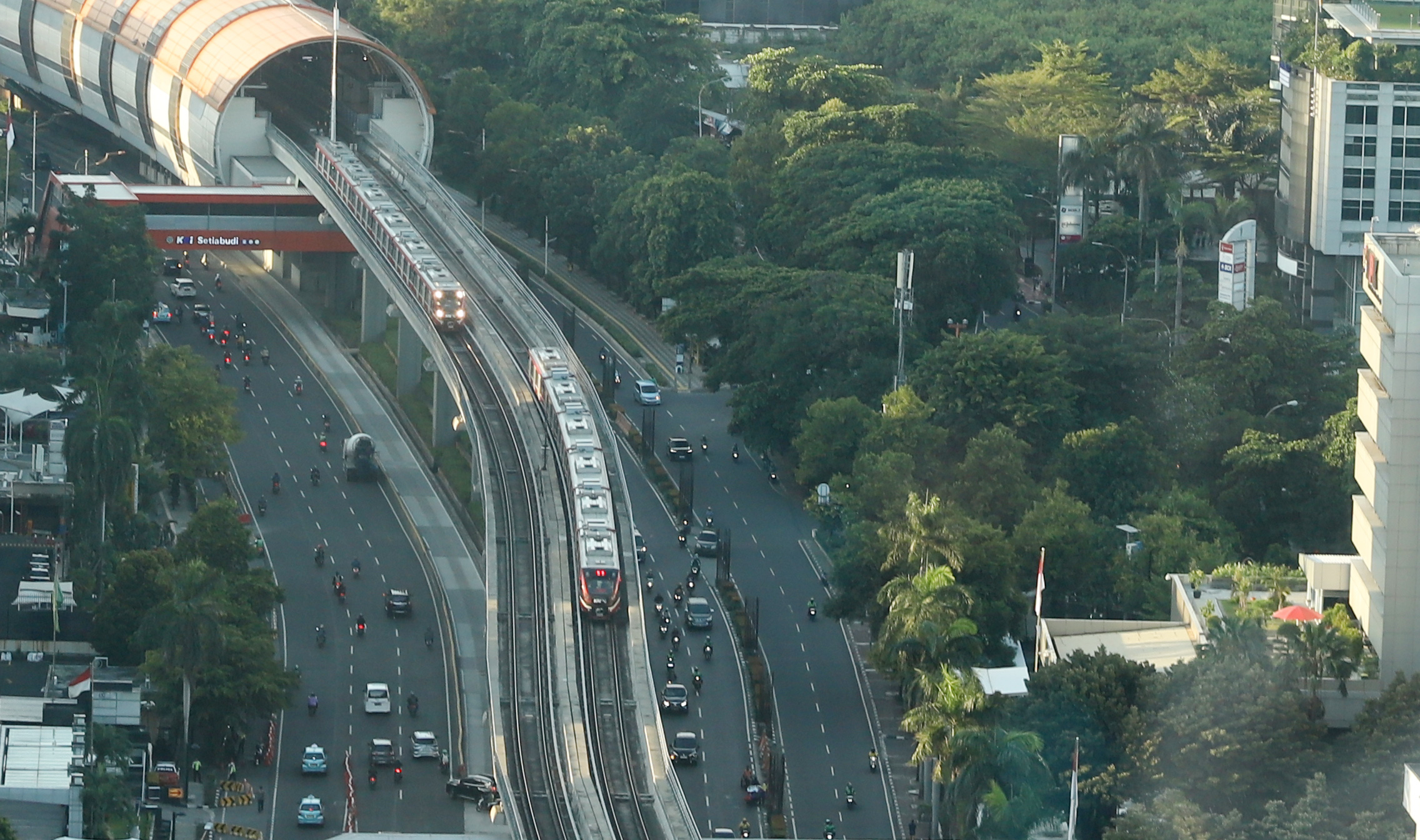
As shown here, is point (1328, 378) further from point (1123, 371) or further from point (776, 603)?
point (776, 603)

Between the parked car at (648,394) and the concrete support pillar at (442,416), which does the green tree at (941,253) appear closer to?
the parked car at (648,394)

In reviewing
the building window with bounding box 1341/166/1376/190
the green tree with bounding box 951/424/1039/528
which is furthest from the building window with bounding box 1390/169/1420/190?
the green tree with bounding box 951/424/1039/528

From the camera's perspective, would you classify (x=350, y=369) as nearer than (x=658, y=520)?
No

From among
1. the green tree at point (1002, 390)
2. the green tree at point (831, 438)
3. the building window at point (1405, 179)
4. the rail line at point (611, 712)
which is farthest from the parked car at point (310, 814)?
the building window at point (1405, 179)

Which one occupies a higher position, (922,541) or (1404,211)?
(1404,211)

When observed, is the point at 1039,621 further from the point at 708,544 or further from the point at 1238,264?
the point at 1238,264

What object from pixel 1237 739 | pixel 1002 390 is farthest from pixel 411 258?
pixel 1237 739

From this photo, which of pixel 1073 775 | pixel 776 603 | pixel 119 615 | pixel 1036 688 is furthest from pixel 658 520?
pixel 1073 775
